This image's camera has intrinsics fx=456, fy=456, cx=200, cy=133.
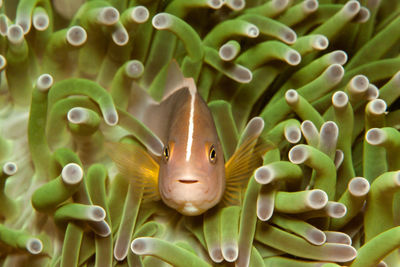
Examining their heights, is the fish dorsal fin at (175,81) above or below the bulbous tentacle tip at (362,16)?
below

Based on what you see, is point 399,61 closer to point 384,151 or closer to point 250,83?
point 384,151

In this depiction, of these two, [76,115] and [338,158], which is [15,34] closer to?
[76,115]

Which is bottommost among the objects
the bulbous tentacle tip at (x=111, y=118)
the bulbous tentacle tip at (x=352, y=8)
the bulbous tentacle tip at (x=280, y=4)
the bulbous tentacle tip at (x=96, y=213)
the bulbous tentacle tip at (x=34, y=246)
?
the bulbous tentacle tip at (x=34, y=246)

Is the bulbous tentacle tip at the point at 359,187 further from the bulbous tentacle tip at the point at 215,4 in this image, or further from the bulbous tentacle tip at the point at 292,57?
the bulbous tentacle tip at the point at 215,4

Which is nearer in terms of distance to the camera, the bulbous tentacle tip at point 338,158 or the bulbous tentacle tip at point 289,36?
the bulbous tentacle tip at point 338,158

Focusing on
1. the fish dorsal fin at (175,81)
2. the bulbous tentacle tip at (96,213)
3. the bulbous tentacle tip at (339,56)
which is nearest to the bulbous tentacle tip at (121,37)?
the fish dorsal fin at (175,81)

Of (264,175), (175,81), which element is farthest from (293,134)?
(175,81)

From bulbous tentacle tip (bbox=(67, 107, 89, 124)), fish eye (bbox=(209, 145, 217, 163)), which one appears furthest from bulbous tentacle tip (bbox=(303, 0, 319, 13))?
bulbous tentacle tip (bbox=(67, 107, 89, 124))
